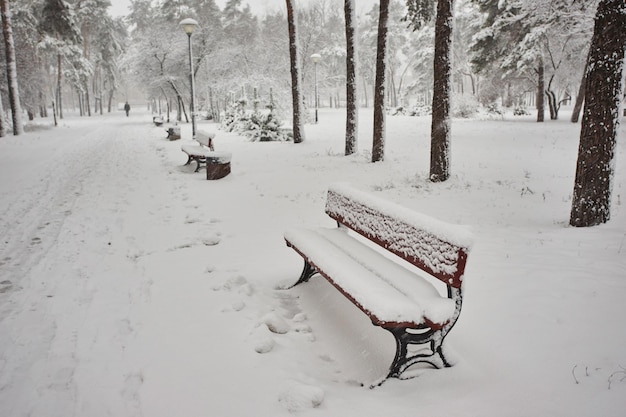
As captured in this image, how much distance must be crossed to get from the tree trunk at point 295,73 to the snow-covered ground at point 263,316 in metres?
8.62

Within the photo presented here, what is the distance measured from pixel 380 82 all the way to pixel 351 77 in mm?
1976

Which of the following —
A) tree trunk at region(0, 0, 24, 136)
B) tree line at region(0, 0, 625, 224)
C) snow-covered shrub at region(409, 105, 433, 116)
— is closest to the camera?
tree line at region(0, 0, 625, 224)

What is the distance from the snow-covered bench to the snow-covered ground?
30cm

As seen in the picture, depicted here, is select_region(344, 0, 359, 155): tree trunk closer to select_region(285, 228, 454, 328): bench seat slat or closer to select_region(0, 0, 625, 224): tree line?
select_region(0, 0, 625, 224): tree line

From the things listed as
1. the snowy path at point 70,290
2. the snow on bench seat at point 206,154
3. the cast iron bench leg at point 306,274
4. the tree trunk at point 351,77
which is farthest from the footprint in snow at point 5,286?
the tree trunk at point 351,77

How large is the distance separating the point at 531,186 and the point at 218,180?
7.07 m

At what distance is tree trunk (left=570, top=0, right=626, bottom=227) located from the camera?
15.2ft

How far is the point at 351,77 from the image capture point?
39.8 ft

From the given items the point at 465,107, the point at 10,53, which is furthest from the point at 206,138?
the point at 465,107

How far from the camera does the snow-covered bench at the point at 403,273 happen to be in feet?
8.48

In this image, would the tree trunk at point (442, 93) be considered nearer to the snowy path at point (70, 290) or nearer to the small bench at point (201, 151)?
the snowy path at point (70, 290)

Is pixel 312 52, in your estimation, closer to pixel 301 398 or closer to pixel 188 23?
pixel 188 23

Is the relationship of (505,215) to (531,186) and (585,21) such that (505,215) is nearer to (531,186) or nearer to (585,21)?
(531,186)

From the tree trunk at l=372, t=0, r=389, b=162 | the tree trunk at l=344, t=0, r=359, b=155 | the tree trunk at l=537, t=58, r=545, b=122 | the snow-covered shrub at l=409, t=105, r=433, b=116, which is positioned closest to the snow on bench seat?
the tree trunk at l=372, t=0, r=389, b=162
